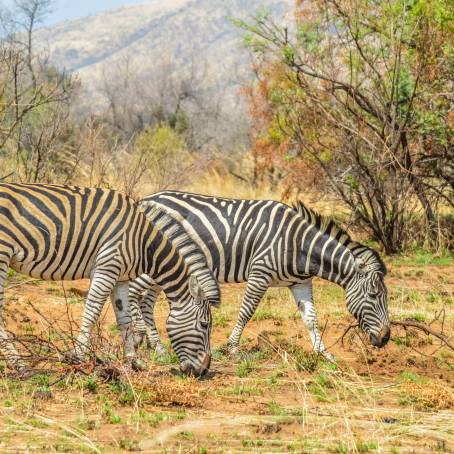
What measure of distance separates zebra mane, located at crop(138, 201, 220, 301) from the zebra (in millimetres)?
12

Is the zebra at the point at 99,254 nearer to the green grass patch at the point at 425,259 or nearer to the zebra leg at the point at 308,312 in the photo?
the zebra leg at the point at 308,312

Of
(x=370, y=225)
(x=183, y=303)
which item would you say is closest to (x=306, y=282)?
(x=183, y=303)

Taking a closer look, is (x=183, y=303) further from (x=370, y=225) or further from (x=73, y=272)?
(x=370, y=225)

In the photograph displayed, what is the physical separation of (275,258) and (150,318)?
137 cm

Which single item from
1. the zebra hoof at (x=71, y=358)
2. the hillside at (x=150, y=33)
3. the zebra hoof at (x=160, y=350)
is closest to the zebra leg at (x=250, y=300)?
the zebra hoof at (x=160, y=350)

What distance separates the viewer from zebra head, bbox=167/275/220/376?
680 centimetres

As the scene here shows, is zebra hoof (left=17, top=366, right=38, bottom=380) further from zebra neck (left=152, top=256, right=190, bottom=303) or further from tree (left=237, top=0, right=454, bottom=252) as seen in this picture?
tree (left=237, top=0, right=454, bottom=252)

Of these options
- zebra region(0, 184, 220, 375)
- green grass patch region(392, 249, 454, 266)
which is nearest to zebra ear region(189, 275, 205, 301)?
zebra region(0, 184, 220, 375)

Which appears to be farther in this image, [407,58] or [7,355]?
[407,58]

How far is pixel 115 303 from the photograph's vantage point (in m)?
7.39

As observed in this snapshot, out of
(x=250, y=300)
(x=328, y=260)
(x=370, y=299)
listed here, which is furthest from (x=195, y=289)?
(x=370, y=299)

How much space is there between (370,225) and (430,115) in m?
2.03

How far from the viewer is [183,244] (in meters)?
7.32

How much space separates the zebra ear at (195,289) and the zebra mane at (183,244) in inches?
5.7
